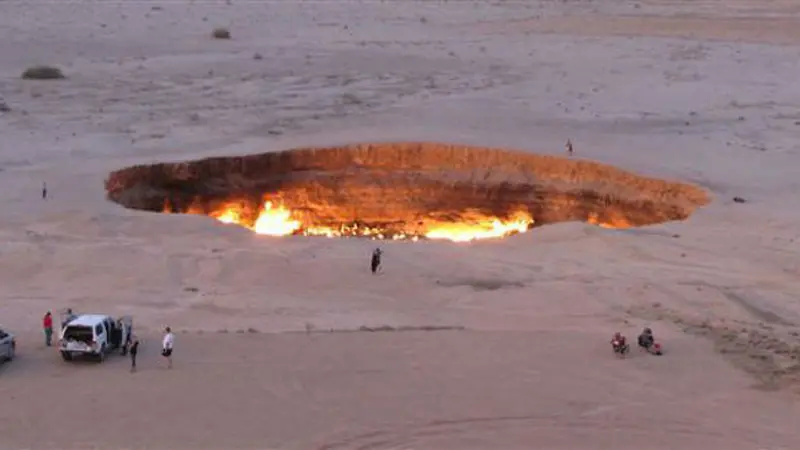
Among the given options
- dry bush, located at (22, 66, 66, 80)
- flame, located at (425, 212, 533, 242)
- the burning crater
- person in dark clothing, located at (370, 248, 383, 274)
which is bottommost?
person in dark clothing, located at (370, 248, 383, 274)

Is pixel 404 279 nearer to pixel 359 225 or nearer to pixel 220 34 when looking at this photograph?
pixel 359 225

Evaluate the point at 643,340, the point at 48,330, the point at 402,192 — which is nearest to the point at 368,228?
the point at 402,192

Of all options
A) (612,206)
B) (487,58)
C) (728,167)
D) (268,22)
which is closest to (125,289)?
(612,206)

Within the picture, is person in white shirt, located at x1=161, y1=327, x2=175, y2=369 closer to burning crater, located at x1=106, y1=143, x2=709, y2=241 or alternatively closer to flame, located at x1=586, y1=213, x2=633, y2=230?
burning crater, located at x1=106, y1=143, x2=709, y2=241

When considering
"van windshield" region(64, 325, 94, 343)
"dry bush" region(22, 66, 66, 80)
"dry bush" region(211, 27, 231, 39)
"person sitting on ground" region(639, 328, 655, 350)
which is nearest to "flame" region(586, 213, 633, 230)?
"person sitting on ground" region(639, 328, 655, 350)

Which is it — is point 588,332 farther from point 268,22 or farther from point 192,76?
point 268,22

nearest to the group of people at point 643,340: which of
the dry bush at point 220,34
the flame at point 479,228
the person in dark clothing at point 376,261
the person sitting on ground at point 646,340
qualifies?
the person sitting on ground at point 646,340

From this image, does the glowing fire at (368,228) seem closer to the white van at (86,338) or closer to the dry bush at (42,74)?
the white van at (86,338)
